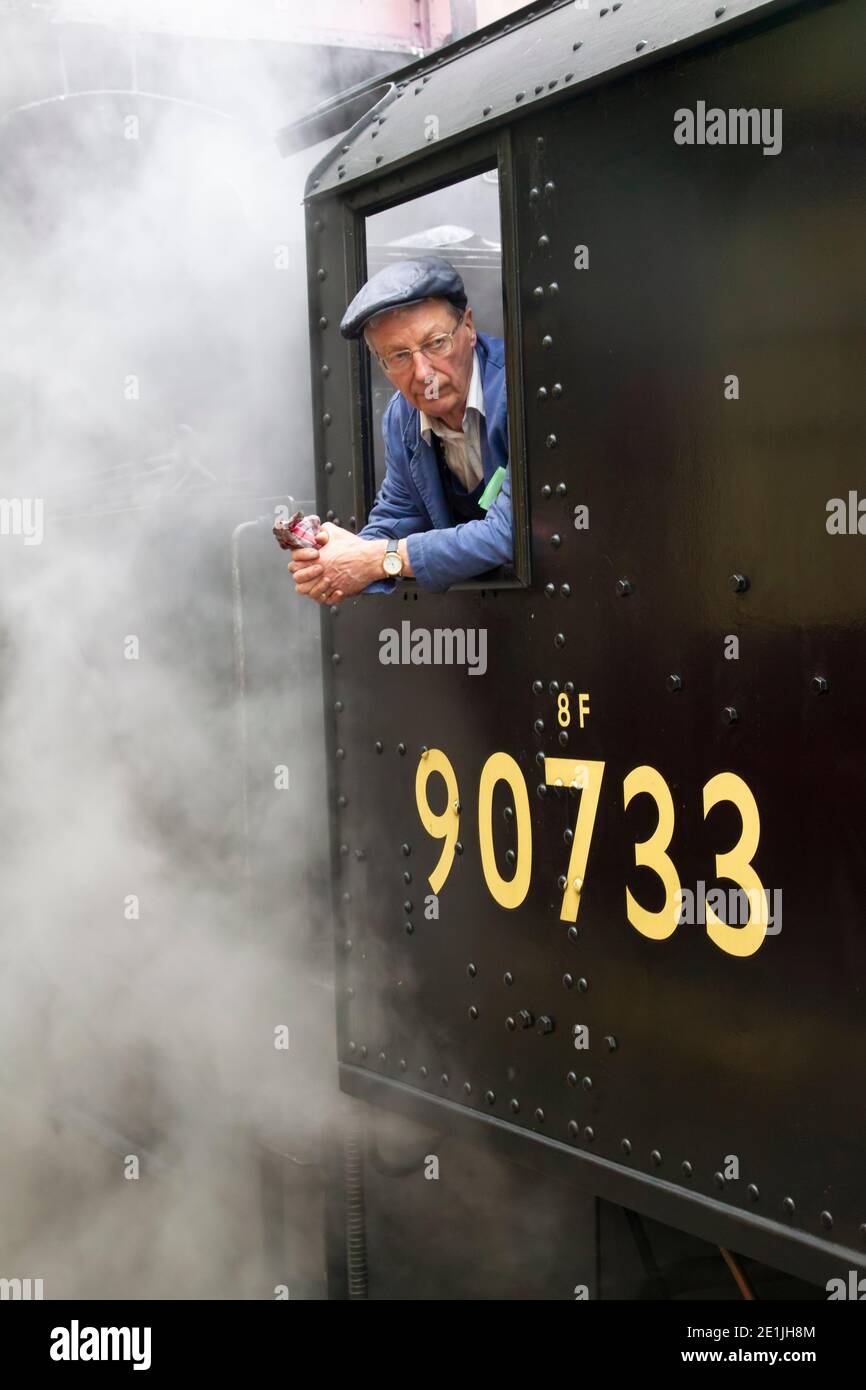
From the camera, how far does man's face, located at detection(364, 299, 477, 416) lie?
274 cm

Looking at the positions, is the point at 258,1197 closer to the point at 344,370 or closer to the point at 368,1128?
the point at 368,1128

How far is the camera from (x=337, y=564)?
2826 millimetres

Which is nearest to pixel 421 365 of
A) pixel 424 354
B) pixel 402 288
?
pixel 424 354

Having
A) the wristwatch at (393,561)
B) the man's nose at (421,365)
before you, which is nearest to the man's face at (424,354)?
the man's nose at (421,365)

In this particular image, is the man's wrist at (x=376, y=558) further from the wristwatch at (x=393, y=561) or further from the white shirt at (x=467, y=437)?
the white shirt at (x=467, y=437)

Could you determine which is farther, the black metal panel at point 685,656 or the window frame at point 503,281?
the window frame at point 503,281

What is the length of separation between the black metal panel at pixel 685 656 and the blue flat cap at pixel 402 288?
18 cm

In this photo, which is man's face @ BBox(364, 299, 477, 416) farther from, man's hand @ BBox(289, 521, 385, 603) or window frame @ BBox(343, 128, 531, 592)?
man's hand @ BBox(289, 521, 385, 603)

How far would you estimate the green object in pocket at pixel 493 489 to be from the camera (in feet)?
8.89

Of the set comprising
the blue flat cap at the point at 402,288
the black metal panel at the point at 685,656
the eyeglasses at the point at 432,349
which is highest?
the blue flat cap at the point at 402,288

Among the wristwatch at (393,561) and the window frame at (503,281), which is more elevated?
the window frame at (503,281)

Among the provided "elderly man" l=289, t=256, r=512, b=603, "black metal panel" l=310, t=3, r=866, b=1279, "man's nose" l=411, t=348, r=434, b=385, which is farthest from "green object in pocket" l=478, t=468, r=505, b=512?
"man's nose" l=411, t=348, r=434, b=385

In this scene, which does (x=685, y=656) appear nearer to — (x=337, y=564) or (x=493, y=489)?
(x=493, y=489)

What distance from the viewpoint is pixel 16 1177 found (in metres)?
4.66
